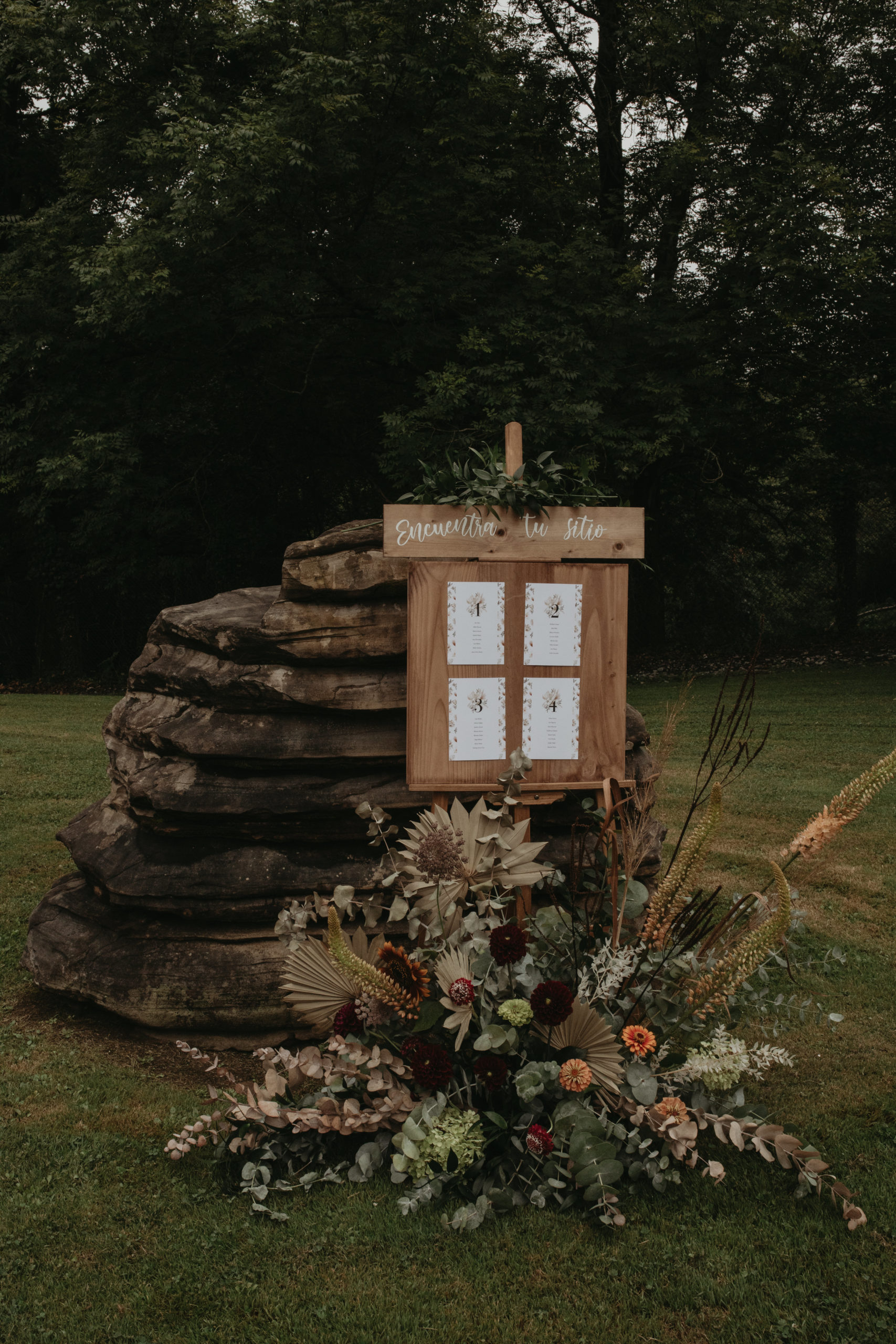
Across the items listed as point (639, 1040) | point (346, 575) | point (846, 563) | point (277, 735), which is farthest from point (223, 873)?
point (846, 563)

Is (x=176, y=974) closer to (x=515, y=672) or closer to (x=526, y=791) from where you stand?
(x=526, y=791)

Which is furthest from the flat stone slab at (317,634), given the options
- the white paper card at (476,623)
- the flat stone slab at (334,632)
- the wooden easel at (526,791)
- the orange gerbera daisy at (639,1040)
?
the orange gerbera daisy at (639,1040)

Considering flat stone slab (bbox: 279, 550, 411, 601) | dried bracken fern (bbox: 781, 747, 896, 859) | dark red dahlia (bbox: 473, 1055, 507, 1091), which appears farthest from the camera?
flat stone slab (bbox: 279, 550, 411, 601)

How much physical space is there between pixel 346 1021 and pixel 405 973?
0.90ft

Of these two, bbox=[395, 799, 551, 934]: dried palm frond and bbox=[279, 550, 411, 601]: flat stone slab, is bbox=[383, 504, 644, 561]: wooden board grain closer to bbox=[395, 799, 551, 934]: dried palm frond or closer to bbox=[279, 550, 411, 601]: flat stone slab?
bbox=[279, 550, 411, 601]: flat stone slab

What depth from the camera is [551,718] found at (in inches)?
183

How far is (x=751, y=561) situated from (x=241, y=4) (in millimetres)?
14802

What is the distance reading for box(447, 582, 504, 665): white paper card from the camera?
4.49 m

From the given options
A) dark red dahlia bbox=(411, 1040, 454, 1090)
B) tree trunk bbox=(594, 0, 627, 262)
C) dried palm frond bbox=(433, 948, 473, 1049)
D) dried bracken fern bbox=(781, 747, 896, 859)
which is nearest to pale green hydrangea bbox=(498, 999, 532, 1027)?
dried palm frond bbox=(433, 948, 473, 1049)

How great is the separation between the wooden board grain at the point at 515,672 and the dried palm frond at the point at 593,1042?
1356 mm

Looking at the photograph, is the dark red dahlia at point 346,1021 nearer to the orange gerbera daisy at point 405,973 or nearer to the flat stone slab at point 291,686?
the orange gerbera daisy at point 405,973

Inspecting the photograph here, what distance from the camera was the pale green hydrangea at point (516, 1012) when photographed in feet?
10.5

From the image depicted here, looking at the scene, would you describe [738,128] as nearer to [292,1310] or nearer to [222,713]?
[222,713]

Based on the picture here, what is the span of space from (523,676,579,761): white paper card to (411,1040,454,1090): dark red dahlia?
1620 millimetres
